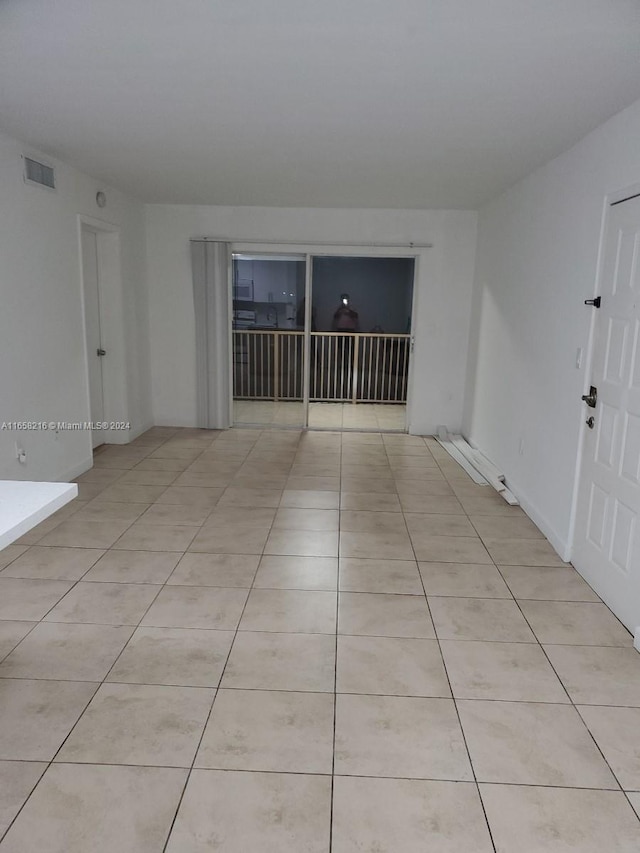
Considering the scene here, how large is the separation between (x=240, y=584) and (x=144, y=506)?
133 centimetres

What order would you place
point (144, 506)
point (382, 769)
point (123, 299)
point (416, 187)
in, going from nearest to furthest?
1. point (382, 769)
2. point (144, 506)
3. point (416, 187)
4. point (123, 299)

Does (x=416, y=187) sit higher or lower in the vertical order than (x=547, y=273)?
higher

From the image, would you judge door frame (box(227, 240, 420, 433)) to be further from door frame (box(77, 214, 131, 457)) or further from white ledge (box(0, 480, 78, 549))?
white ledge (box(0, 480, 78, 549))

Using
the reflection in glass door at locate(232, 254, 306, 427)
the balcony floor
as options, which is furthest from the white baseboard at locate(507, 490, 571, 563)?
the reflection in glass door at locate(232, 254, 306, 427)

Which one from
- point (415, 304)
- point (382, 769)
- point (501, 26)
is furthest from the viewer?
point (415, 304)

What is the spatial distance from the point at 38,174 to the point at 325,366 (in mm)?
4443

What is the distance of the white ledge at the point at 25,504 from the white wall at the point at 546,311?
2549mm

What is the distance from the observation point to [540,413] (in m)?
3.69

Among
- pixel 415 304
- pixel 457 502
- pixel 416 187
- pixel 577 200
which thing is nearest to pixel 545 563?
pixel 457 502

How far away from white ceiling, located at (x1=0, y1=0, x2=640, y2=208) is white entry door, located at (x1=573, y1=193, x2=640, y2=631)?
70 centimetres

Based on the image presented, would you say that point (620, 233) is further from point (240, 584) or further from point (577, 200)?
point (240, 584)

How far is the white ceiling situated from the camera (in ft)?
6.21

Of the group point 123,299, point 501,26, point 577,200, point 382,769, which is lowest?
point 382,769

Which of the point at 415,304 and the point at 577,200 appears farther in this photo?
the point at 415,304
